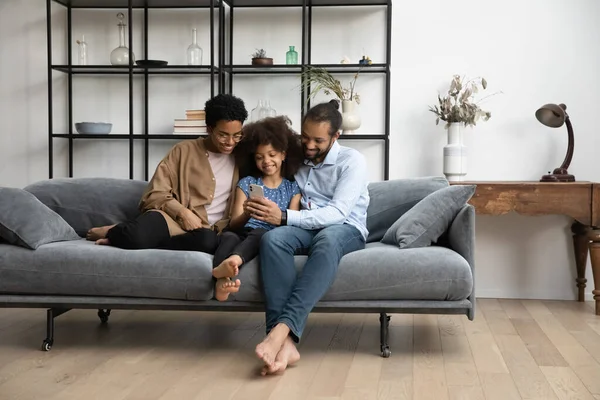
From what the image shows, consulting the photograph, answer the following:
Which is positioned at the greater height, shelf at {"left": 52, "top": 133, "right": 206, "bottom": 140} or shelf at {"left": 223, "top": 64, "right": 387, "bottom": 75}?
shelf at {"left": 223, "top": 64, "right": 387, "bottom": 75}

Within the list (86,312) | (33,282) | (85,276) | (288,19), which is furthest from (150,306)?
(288,19)

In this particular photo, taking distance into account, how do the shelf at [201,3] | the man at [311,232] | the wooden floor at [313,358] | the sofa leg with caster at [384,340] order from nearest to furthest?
the wooden floor at [313,358] → the man at [311,232] → the sofa leg with caster at [384,340] → the shelf at [201,3]

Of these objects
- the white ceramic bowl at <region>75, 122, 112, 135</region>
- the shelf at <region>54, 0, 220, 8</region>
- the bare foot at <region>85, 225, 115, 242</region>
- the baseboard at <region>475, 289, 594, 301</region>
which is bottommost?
the baseboard at <region>475, 289, 594, 301</region>

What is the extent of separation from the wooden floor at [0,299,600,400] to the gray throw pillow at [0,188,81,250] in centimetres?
47

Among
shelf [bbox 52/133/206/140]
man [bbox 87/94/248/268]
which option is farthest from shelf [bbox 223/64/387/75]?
man [bbox 87/94/248/268]

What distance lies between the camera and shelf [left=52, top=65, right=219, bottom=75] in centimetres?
487

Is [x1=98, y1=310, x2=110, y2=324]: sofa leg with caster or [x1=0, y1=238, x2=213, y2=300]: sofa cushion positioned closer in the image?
[x1=0, y1=238, x2=213, y2=300]: sofa cushion

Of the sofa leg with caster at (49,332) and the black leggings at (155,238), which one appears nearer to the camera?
the sofa leg with caster at (49,332)

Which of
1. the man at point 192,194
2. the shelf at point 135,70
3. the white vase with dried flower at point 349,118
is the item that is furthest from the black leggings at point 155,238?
the shelf at point 135,70

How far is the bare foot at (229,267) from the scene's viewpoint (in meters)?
3.11

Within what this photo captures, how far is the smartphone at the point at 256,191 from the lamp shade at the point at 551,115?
78.0 inches

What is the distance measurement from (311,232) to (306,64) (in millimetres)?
1663

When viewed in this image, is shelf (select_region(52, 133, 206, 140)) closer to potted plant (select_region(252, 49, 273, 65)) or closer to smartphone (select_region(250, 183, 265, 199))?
potted plant (select_region(252, 49, 273, 65))

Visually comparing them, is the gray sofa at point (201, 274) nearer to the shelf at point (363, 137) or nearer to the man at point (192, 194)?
A: the man at point (192, 194)
